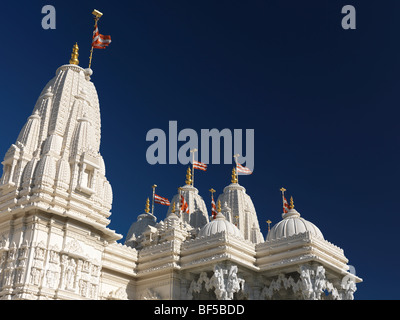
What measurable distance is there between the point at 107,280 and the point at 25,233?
793 cm

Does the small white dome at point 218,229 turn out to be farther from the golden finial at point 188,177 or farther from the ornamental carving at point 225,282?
the golden finial at point 188,177

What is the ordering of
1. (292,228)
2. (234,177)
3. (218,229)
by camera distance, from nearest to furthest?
(292,228) → (218,229) → (234,177)

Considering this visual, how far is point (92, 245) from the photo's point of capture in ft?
107

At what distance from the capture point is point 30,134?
3431cm

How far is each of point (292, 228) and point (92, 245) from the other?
46.3 ft

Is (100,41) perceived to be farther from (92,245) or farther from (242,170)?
(242,170)

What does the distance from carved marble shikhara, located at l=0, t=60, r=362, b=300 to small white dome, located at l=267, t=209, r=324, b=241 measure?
87 millimetres

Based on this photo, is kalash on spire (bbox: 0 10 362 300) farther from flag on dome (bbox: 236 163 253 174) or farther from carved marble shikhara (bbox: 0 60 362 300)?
flag on dome (bbox: 236 163 253 174)

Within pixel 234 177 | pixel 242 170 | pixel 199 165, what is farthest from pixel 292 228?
pixel 234 177

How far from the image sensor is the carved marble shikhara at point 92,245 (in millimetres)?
29953

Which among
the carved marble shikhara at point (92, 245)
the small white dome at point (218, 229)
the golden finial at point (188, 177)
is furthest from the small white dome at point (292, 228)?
the golden finial at point (188, 177)

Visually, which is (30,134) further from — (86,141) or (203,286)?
(203,286)

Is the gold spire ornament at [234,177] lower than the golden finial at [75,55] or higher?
lower

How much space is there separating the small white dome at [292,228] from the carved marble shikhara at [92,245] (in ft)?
0.28
